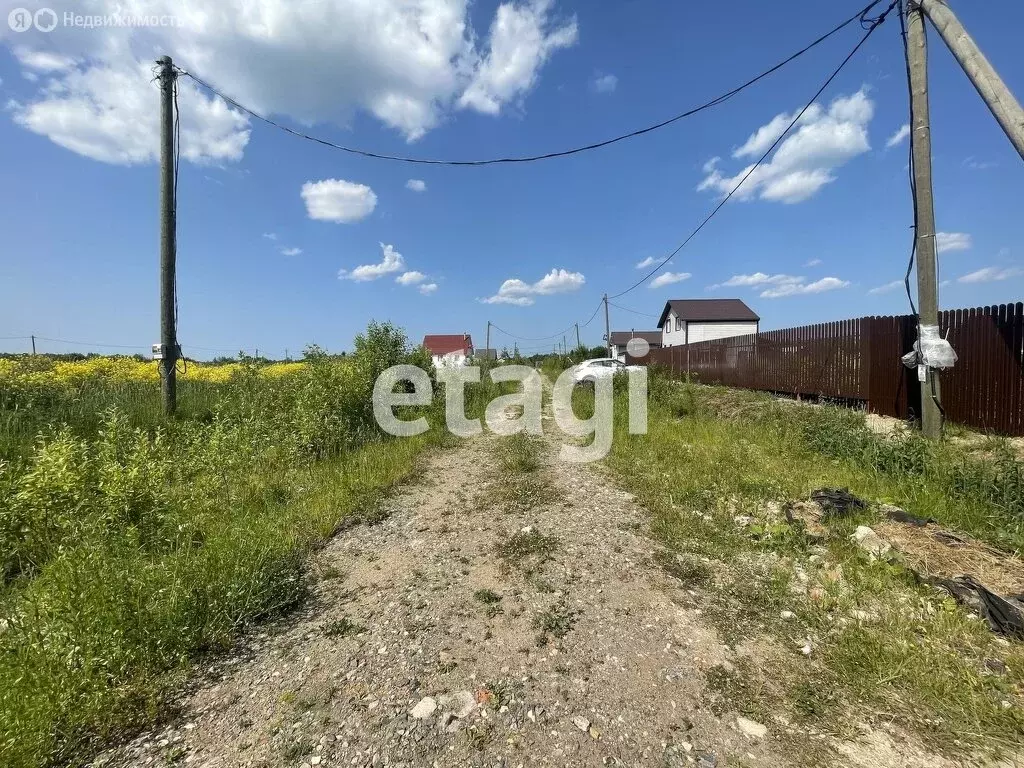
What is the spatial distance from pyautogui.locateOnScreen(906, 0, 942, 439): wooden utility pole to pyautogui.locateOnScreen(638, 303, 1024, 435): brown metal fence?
0.96 meters

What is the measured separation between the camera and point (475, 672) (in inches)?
81.9

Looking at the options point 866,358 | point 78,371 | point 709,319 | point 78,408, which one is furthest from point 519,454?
point 709,319

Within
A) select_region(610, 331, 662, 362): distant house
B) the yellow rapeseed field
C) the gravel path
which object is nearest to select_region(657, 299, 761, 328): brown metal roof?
select_region(610, 331, 662, 362): distant house

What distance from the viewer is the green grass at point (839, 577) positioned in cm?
182

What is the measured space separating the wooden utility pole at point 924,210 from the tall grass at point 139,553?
251 inches

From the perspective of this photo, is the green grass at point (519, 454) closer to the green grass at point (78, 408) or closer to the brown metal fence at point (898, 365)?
the green grass at point (78, 408)

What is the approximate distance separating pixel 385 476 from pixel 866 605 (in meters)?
4.41

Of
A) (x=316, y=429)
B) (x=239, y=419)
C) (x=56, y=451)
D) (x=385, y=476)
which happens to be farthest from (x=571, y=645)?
(x=239, y=419)

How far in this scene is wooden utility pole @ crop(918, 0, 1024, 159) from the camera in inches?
127

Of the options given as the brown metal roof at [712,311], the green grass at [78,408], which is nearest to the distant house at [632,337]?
the brown metal roof at [712,311]

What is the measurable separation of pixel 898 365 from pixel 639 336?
134 ft

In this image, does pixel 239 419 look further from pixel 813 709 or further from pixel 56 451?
pixel 813 709

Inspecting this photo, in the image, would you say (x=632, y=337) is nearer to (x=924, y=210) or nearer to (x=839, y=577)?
(x=924, y=210)

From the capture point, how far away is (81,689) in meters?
1.88
